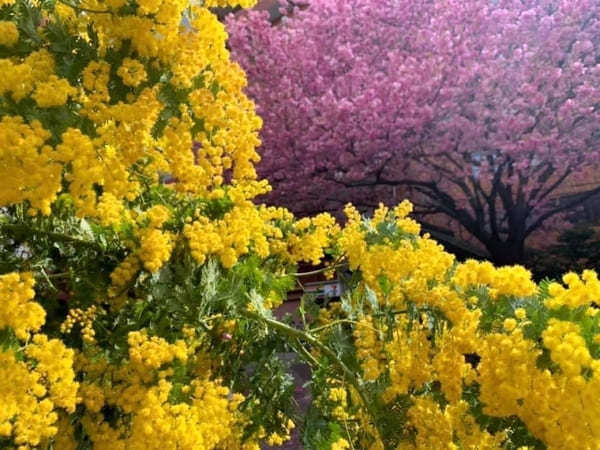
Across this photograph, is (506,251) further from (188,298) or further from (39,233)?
(39,233)

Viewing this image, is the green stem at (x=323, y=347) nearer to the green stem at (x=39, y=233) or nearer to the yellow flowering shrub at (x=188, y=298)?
the yellow flowering shrub at (x=188, y=298)

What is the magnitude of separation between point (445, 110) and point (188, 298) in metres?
6.35

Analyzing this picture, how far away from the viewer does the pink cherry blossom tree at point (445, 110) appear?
24.1 ft

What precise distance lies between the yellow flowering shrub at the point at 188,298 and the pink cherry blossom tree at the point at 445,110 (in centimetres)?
556

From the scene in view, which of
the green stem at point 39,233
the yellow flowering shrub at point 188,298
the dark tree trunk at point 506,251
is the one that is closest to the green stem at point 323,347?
the yellow flowering shrub at point 188,298

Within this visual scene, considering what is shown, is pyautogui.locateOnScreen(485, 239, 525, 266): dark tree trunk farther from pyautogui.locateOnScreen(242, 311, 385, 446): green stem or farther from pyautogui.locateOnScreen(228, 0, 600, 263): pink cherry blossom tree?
pyautogui.locateOnScreen(242, 311, 385, 446): green stem

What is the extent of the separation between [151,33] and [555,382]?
Result: 4.26 ft

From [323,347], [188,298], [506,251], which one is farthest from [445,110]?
[188,298]

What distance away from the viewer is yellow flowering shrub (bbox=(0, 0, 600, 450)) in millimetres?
1376

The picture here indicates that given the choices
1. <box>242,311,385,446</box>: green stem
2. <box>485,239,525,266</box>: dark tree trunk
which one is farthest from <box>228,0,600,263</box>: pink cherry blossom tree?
<box>242,311,385,446</box>: green stem

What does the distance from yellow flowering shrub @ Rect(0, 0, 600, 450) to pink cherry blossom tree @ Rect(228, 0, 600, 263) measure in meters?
5.56

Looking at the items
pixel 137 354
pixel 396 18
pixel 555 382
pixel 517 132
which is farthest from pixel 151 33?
pixel 396 18

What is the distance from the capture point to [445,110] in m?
7.57

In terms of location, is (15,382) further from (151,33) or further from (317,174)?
(317,174)
